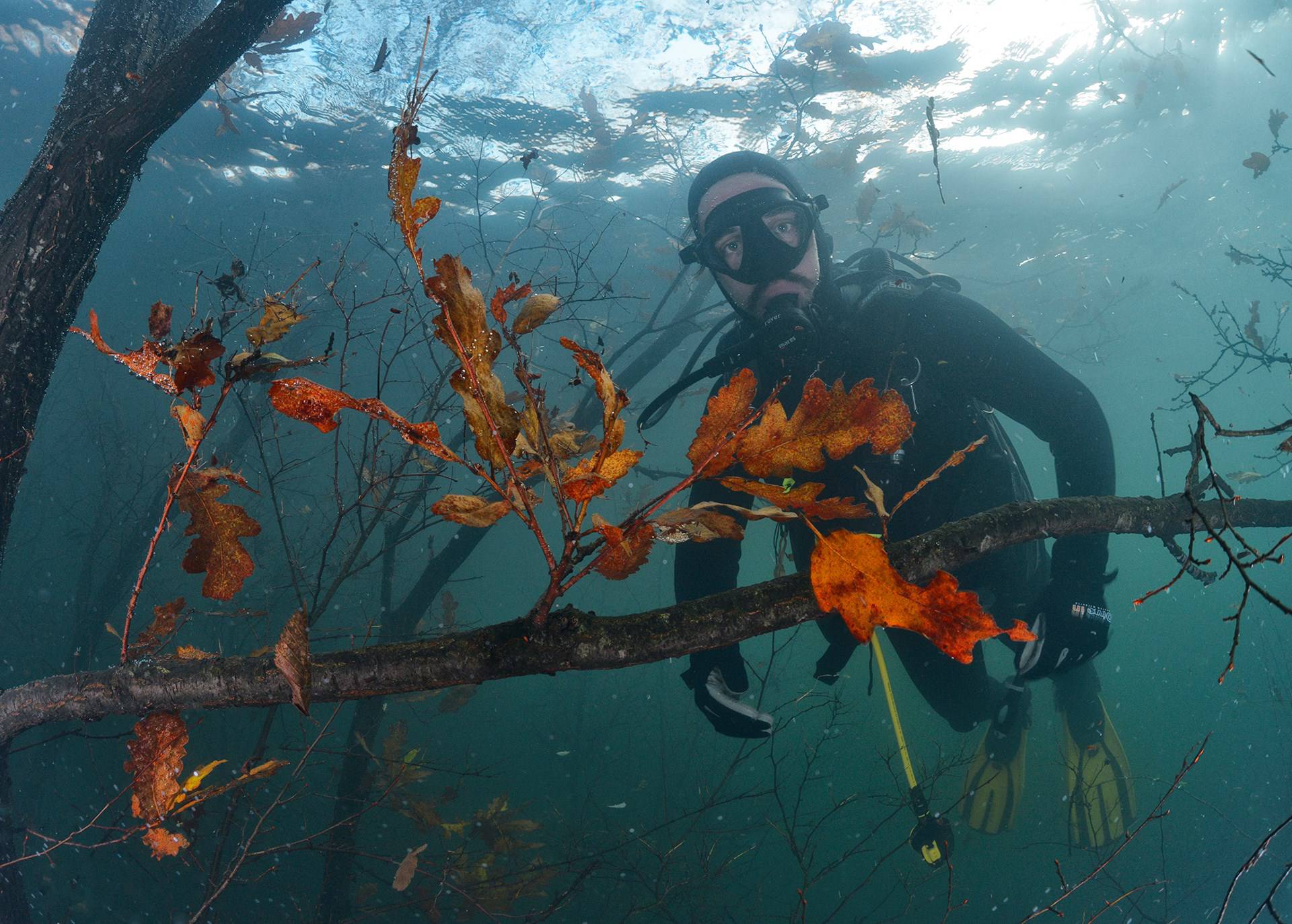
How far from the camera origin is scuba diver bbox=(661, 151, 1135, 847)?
3.19m

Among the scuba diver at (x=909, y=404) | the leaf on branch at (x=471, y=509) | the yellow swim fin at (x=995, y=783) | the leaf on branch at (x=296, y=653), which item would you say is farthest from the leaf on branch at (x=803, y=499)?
the yellow swim fin at (x=995, y=783)

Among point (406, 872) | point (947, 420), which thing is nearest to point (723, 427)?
point (406, 872)

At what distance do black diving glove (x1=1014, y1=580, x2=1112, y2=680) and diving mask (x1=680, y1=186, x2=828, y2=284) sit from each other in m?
2.59

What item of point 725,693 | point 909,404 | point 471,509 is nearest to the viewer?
point 471,509

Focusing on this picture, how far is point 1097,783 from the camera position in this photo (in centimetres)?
566

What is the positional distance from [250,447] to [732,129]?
15218 mm

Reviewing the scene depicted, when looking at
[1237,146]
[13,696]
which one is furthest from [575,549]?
[1237,146]

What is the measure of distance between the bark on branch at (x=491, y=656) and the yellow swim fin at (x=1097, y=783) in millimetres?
5424

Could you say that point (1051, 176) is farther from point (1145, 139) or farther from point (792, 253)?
point (792, 253)

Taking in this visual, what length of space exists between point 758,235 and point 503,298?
3639mm

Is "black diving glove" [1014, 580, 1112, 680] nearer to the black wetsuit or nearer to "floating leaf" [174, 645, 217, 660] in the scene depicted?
the black wetsuit

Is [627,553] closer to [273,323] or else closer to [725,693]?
[273,323]

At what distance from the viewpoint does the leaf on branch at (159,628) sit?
65.1 inches

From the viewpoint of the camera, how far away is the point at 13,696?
1760 millimetres
